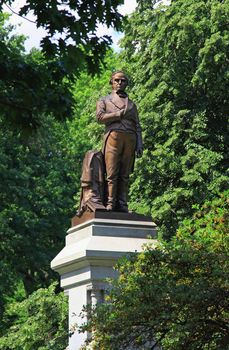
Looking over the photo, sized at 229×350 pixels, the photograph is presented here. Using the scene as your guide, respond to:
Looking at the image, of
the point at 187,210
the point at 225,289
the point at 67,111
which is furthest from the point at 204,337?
the point at 187,210

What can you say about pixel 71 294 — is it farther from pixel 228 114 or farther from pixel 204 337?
pixel 228 114

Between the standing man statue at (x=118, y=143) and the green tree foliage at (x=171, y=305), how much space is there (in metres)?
2.84

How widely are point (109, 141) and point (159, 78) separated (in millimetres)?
13580

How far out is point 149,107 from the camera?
27859 millimetres

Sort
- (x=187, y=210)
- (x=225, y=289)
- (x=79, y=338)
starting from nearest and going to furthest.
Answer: (x=225, y=289) → (x=79, y=338) → (x=187, y=210)

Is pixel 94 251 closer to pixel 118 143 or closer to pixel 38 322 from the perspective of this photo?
pixel 118 143

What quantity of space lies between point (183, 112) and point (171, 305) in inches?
645

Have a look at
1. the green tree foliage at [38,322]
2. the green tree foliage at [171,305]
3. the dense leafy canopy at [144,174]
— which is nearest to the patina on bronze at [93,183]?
the dense leafy canopy at [144,174]

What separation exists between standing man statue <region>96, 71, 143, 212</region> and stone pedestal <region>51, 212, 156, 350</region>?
35 centimetres

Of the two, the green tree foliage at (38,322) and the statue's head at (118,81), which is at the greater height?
the green tree foliage at (38,322)

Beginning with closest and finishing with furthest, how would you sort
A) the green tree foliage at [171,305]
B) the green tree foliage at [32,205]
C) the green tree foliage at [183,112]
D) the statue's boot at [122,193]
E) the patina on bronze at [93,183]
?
the green tree foliage at [171,305] → the patina on bronze at [93,183] → the statue's boot at [122,193] → the green tree foliage at [183,112] → the green tree foliage at [32,205]

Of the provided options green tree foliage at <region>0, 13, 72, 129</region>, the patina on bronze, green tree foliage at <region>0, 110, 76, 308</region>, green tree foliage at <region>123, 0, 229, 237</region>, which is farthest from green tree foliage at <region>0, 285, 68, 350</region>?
green tree foliage at <region>0, 13, 72, 129</region>

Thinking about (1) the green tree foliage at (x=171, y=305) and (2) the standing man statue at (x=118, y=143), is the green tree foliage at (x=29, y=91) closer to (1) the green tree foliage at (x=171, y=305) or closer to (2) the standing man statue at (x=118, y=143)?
(1) the green tree foliage at (x=171, y=305)

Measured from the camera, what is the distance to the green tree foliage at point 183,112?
26141mm
